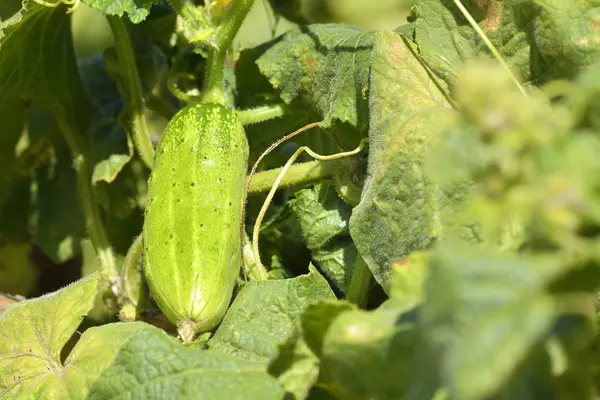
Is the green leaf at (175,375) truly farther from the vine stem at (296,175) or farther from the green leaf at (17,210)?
the green leaf at (17,210)

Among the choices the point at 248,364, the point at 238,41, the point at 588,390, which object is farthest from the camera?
the point at 238,41

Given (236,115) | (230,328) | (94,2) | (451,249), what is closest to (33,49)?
(94,2)

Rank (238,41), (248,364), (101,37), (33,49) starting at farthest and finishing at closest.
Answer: (101,37), (238,41), (33,49), (248,364)

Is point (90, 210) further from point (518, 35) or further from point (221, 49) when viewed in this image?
point (518, 35)

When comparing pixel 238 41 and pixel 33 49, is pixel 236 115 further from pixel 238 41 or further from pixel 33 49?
pixel 33 49

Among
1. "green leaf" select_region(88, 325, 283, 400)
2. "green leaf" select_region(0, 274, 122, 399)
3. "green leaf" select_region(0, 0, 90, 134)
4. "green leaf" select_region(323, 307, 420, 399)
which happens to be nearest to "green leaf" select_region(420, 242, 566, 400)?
"green leaf" select_region(323, 307, 420, 399)

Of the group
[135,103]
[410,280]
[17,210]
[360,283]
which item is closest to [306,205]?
[360,283]

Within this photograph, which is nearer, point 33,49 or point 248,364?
point 248,364

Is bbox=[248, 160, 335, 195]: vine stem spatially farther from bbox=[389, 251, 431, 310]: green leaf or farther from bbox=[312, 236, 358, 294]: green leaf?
bbox=[389, 251, 431, 310]: green leaf
